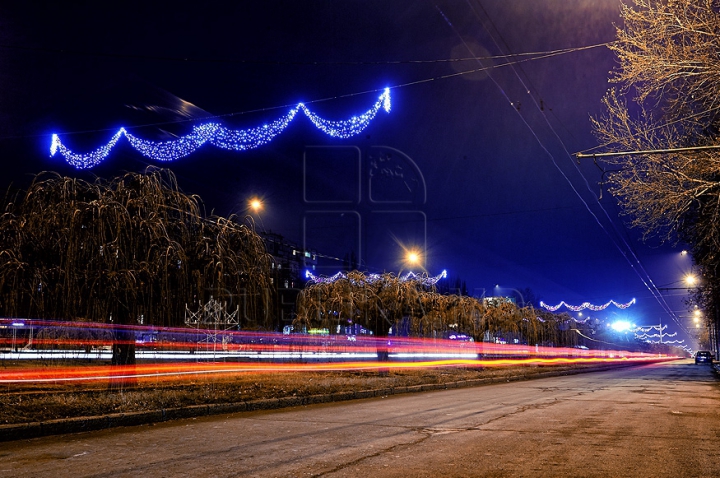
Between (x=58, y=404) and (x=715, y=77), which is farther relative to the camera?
(x=715, y=77)

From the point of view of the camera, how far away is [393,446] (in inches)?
357

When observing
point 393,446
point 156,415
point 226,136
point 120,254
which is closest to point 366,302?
point 226,136

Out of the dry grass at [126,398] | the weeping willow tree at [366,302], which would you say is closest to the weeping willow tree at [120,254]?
the dry grass at [126,398]

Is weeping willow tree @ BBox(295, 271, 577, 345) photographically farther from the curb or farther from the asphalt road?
the asphalt road

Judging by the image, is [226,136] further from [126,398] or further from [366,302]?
[126,398]

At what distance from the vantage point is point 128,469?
24.2ft

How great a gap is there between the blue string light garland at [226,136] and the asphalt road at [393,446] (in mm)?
11039

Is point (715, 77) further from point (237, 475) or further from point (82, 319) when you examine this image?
point (82, 319)

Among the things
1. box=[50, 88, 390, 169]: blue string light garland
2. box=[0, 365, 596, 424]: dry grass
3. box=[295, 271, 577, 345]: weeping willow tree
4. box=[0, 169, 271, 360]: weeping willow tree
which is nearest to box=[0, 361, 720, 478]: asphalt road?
box=[0, 365, 596, 424]: dry grass

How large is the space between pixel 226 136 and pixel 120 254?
32.5 feet

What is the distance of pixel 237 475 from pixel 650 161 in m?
13.6

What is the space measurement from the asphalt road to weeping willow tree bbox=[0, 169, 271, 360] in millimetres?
3144

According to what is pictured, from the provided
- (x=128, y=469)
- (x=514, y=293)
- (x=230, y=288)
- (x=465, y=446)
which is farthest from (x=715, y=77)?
(x=514, y=293)

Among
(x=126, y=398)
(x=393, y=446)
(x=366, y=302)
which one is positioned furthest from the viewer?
(x=366, y=302)
